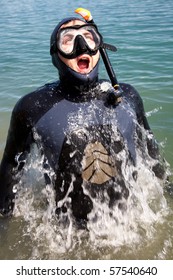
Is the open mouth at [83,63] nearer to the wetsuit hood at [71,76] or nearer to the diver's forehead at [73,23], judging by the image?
the wetsuit hood at [71,76]

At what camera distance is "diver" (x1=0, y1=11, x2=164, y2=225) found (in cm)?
276

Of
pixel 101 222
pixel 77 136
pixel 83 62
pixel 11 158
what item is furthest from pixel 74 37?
pixel 101 222

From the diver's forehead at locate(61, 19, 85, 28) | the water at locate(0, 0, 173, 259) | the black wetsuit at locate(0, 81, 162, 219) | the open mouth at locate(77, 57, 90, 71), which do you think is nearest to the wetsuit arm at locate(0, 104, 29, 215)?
the black wetsuit at locate(0, 81, 162, 219)

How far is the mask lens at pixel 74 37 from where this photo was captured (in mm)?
2766

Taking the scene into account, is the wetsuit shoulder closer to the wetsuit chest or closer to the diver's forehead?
the wetsuit chest

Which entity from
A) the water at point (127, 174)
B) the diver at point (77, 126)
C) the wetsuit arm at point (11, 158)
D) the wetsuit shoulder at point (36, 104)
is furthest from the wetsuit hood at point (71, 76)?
the water at point (127, 174)

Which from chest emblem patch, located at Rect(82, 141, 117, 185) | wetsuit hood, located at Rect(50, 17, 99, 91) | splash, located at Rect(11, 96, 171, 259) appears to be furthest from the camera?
splash, located at Rect(11, 96, 171, 259)

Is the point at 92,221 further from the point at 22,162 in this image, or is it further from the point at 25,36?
the point at 25,36

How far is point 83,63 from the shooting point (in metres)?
2.75

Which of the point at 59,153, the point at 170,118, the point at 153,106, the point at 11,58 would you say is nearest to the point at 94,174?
the point at 59,153

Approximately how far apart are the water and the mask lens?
110 centimetres

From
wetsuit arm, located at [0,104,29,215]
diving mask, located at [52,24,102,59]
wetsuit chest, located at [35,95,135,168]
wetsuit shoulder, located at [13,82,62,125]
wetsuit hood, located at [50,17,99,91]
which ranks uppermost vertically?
diving mask, located at [52,24,102,59]

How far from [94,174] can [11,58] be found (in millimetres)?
8667

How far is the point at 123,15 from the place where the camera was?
16.2 m
